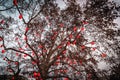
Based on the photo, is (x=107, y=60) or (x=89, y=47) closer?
(x=107, y=60)

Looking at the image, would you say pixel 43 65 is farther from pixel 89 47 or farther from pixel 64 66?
pixel 89 47

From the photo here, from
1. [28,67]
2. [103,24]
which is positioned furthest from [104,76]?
[28,67]

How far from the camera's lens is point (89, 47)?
476 inches

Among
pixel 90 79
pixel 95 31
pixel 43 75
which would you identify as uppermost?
pixel 95 31

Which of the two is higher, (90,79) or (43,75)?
(43,75)

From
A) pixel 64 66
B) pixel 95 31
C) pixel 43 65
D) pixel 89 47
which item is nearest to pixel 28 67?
pixel 43 65

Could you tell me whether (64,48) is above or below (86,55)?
above

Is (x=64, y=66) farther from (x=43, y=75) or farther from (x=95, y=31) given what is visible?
(x=95, y=31)

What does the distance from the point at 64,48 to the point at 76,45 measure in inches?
39.7

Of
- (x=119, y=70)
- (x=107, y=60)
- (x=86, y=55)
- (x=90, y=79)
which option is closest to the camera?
(x=119, y=70)

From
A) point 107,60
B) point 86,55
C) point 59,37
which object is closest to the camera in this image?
point 107,60

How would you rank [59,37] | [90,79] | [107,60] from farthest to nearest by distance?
1. [59,37]
2. [107,60]
3. [90,79]

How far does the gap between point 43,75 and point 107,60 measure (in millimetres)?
4763

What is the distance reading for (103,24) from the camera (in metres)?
11.9
